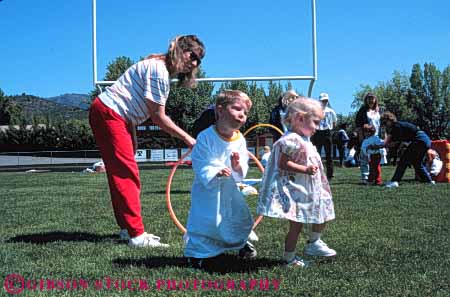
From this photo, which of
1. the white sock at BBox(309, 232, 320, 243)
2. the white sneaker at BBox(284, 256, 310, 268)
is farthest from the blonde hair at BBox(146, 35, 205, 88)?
the white sneaker at BBox(284, 256, 310, 268)

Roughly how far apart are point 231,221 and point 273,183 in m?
0.42

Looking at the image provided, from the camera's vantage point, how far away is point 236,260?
13.2 ft

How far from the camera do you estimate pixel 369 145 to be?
11.3 meters

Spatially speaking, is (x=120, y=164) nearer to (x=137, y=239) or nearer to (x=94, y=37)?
(x=137, y=239)

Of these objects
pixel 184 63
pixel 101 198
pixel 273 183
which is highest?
pixel 184 63

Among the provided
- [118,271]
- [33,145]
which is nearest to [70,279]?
[118,271]

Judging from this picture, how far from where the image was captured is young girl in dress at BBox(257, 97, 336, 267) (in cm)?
371

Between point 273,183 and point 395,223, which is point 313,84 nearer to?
point 395,223

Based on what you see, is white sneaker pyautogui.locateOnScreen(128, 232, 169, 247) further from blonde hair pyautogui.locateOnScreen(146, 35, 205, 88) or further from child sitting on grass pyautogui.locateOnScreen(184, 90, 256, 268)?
blonde hair pyautogui.locateOnScreen(146, 35, 205, 88)

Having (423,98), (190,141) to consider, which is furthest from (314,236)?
(423,98)

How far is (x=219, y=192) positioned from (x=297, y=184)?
0.57m

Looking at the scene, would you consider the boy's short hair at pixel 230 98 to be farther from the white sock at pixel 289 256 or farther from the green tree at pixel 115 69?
the green tree at pixel 115 69

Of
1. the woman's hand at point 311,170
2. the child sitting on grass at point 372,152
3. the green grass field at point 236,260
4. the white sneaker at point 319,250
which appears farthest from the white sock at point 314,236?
the child sitting on grass at point 372,152

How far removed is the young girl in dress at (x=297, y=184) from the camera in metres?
3.71
